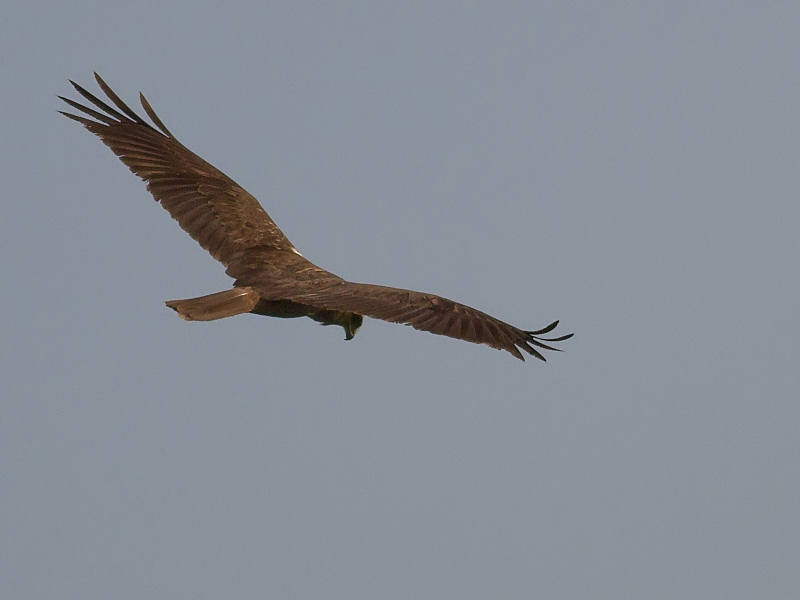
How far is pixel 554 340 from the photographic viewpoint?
34.7 ft

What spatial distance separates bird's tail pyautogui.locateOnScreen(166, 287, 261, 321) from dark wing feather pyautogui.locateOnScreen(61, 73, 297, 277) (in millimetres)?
992

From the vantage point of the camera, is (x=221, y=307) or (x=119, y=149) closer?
(x=221, y=307)

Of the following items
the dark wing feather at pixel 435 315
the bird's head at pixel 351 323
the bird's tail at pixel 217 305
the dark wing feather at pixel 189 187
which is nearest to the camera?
the dark wing feather at pixel 435 315

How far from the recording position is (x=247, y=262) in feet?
41.1

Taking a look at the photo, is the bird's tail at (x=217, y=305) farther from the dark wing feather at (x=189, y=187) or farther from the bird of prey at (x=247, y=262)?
the dark wing feather at (x=189, y=187)

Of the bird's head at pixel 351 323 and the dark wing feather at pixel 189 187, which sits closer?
the bird's head at pixel 351 323

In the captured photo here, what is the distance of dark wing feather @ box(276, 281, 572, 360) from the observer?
1012cm

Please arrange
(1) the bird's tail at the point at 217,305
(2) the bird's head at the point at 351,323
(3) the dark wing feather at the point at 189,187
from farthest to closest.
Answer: (3) the dark wing feather at the point at 189,187 < (2) the bird's head at the point at 351,323 < (1) the bird's tail at the point at 217,305

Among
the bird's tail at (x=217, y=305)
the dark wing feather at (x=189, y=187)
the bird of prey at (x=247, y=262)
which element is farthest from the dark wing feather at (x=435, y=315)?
the dark wing feather at (x=189, y=187)

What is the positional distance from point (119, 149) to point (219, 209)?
136cm

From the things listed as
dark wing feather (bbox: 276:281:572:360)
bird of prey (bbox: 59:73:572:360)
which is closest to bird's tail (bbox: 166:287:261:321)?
bird of prey (bbox: 59:73:572:360)

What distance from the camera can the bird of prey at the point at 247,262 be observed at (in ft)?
34.1

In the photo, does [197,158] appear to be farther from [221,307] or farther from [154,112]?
[221,307]

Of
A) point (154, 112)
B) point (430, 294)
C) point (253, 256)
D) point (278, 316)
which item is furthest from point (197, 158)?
point (430, 294)
